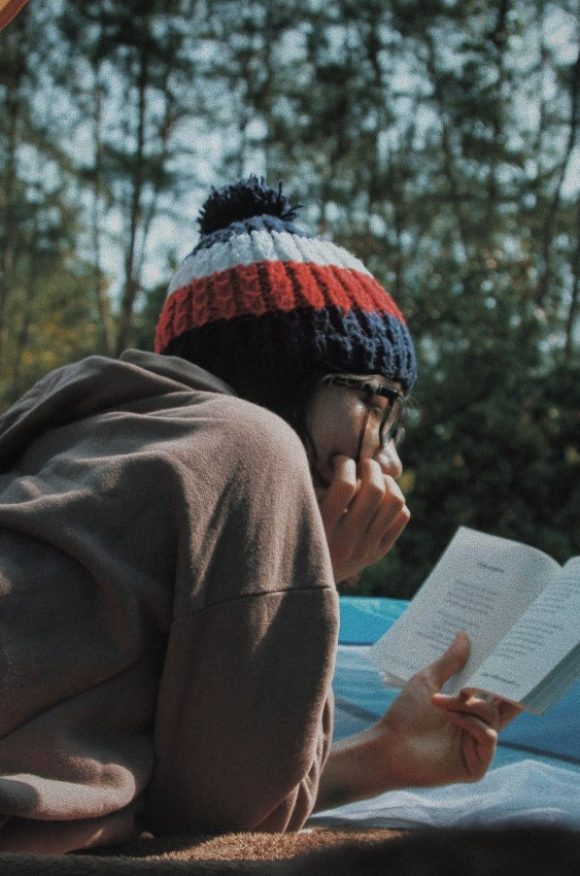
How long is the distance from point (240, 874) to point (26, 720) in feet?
2.14

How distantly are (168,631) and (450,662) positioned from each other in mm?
800

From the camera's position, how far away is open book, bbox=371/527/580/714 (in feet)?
5.12

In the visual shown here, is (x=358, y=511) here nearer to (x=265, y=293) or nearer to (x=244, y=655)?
(x=265, y=293)

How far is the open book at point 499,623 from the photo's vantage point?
1560 mm

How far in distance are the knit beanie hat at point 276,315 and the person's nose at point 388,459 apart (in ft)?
0.36

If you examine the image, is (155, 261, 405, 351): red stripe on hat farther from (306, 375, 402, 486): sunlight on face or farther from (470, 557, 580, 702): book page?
(470, 557, 580, 702): book page

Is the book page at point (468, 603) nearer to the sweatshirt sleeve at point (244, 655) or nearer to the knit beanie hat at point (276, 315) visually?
the knit beanie hat at point (276, 315)

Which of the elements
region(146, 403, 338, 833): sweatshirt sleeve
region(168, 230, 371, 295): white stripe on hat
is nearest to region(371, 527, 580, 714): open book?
region(146, 403, 338, 833): sweatshirt sleeve

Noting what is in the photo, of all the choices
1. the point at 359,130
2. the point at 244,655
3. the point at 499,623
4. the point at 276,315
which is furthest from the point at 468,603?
the point at 359,130

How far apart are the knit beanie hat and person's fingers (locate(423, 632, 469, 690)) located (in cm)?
44

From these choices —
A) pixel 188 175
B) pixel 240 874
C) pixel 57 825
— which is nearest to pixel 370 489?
Answer: pixel 57 825

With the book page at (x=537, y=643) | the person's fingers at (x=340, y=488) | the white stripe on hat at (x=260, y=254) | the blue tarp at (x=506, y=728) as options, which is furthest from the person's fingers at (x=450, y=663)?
the blue tarp at (x=506, y=728)

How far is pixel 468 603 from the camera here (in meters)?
1.96

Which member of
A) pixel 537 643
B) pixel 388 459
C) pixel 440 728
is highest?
pixel 388 459
